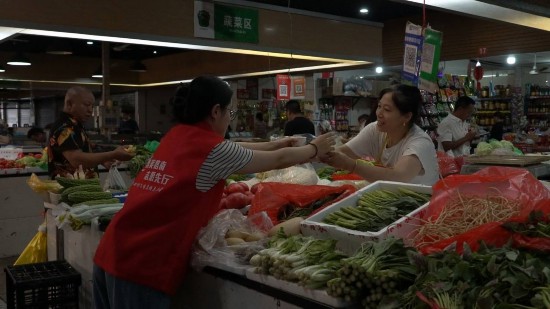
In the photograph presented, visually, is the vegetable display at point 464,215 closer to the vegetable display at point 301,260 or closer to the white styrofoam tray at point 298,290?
the vegetable display at point 301,260

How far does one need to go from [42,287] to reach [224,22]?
16.4 ft

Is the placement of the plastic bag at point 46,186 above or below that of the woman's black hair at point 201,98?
below

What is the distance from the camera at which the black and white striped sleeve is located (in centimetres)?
227

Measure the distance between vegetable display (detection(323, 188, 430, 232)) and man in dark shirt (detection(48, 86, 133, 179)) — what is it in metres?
2.61

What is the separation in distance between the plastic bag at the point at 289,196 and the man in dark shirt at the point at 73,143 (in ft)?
6.51

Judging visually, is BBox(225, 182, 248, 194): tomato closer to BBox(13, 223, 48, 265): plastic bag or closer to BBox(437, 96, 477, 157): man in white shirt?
BBox(13, 223, 48, 265): plastic bag

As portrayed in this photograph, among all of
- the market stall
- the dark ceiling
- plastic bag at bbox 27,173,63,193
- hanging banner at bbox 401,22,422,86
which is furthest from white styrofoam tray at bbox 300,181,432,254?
the dark ceiling

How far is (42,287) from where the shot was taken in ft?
10.8

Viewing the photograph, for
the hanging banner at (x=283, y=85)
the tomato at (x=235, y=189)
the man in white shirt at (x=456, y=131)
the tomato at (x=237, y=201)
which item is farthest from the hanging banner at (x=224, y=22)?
the tomato at (x=237, y=201)

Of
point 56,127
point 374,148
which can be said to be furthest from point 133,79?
point 374,148

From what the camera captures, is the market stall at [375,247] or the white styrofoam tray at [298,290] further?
the white styrofoam tray at [298,290]

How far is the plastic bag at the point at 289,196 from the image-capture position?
3.01 meters

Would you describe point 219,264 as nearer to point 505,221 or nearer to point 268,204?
point 268,204

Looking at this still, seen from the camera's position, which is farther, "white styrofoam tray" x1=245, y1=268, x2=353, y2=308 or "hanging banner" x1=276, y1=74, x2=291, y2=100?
"hanging banner" x1=276, y1=74, x2=291, y2=100
